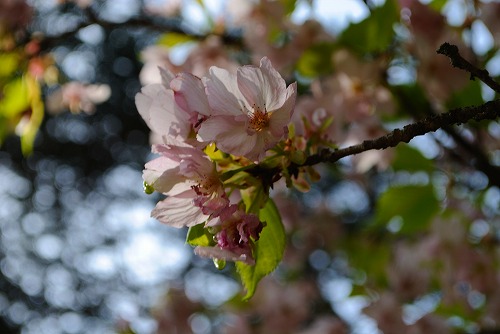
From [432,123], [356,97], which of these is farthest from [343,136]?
[432,123]

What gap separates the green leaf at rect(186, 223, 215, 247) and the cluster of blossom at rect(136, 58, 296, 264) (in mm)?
17

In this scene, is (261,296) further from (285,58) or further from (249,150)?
(249,150)

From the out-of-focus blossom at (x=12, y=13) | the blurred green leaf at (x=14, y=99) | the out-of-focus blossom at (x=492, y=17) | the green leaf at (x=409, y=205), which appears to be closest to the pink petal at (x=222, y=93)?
the out-of-focus blossom at (x=492, y=17)

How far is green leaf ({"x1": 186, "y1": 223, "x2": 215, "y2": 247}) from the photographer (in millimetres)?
592

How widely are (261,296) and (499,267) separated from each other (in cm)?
72

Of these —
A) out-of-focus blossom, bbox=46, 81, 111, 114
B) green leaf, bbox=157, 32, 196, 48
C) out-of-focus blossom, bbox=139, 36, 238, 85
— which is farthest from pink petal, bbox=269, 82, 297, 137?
out-of-focus blossom, bbox=46, 81, 111, 114

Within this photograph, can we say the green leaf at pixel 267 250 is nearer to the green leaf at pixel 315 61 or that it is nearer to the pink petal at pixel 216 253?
the pink petal at pixel 216 253

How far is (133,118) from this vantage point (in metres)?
5.33

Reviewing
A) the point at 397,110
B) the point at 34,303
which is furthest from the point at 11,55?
the point at 34,303

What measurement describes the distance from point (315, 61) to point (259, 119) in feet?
2.97

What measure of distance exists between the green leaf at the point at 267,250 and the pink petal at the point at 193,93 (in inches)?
5.4

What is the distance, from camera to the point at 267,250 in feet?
2.13

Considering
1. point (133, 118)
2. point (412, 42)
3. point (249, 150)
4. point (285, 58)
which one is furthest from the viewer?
point (133, 118)

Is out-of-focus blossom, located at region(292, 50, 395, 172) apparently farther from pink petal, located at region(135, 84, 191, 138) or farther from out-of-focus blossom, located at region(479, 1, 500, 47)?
pink petal, located at region(135, 84, 191, 138)
